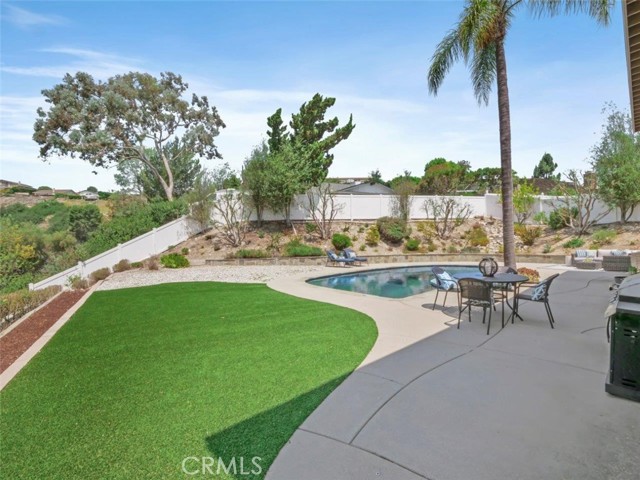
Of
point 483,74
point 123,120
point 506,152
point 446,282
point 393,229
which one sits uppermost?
point 123,120

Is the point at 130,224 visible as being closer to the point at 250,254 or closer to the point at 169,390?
the point at 250,254

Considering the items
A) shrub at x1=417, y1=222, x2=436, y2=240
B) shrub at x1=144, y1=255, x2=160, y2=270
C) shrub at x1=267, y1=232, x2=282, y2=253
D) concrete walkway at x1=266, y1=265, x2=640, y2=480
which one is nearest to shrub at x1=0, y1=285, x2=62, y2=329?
shrub at x1=144, y1=255, x2=160, y2=270

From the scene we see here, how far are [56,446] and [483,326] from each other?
5925 millimetres

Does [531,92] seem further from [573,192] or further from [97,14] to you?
[97,14]

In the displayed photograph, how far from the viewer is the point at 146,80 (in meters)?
25.9

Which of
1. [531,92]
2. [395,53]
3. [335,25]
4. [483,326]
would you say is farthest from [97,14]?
[531,92]

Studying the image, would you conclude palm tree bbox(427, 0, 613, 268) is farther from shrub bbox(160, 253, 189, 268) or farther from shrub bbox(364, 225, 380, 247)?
shrub bbox(160, 253, 189, 268)

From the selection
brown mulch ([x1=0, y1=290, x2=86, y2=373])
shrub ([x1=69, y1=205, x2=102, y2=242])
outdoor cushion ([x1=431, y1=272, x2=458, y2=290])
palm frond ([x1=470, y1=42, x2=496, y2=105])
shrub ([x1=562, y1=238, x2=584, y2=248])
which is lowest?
brown mulch ([x1=0, y1=290, x2=86, y2=373])

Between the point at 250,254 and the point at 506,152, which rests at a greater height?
the point at 506,152

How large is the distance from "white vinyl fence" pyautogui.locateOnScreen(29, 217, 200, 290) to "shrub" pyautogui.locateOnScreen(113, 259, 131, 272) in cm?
16

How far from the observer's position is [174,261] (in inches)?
624

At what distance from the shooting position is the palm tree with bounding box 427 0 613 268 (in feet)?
29.8

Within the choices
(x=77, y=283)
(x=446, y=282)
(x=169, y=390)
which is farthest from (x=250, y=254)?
(x=169, y=390)

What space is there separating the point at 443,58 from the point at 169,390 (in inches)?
450
